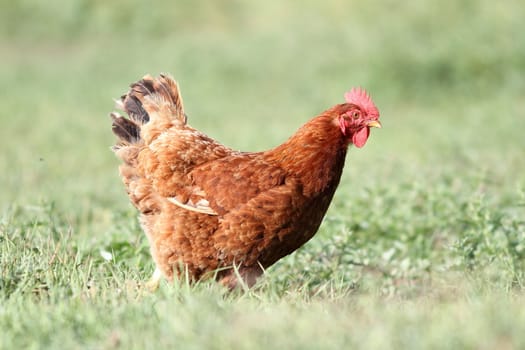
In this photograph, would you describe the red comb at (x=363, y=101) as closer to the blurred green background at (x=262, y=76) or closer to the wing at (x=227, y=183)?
the wing at (x=227, y=183)

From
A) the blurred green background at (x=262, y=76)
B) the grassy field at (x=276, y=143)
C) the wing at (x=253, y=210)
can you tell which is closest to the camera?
the grassy field at (x=276, y=143)

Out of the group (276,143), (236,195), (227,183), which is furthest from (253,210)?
(276,143)

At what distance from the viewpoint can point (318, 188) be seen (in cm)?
432

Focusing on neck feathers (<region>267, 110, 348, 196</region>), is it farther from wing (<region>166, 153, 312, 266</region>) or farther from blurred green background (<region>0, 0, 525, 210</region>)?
blurred green background (<region>0, 0, 525, 210</region>)

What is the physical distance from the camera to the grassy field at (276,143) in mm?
3014

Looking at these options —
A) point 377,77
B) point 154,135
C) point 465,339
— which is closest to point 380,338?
point 465,339

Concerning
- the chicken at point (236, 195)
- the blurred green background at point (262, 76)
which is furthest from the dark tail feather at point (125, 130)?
the blurred green background at point (262, 76)

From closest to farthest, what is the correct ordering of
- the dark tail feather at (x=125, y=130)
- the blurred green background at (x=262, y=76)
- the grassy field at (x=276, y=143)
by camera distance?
1. the grassy field at (x=276, y=143)
2. the dark tail feather at (x=125, y=130)
3. the blurred green background at (x=262, y=76)

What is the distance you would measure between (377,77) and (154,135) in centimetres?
986

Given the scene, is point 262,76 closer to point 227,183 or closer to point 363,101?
point 363,101

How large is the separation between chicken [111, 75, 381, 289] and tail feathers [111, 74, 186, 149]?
24 centimetres

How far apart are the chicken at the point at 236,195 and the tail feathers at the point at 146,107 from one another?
0.24 meters

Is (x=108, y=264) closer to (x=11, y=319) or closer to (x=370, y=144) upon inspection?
(x=11, y=319)

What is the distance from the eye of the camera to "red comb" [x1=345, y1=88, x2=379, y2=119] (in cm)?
452
